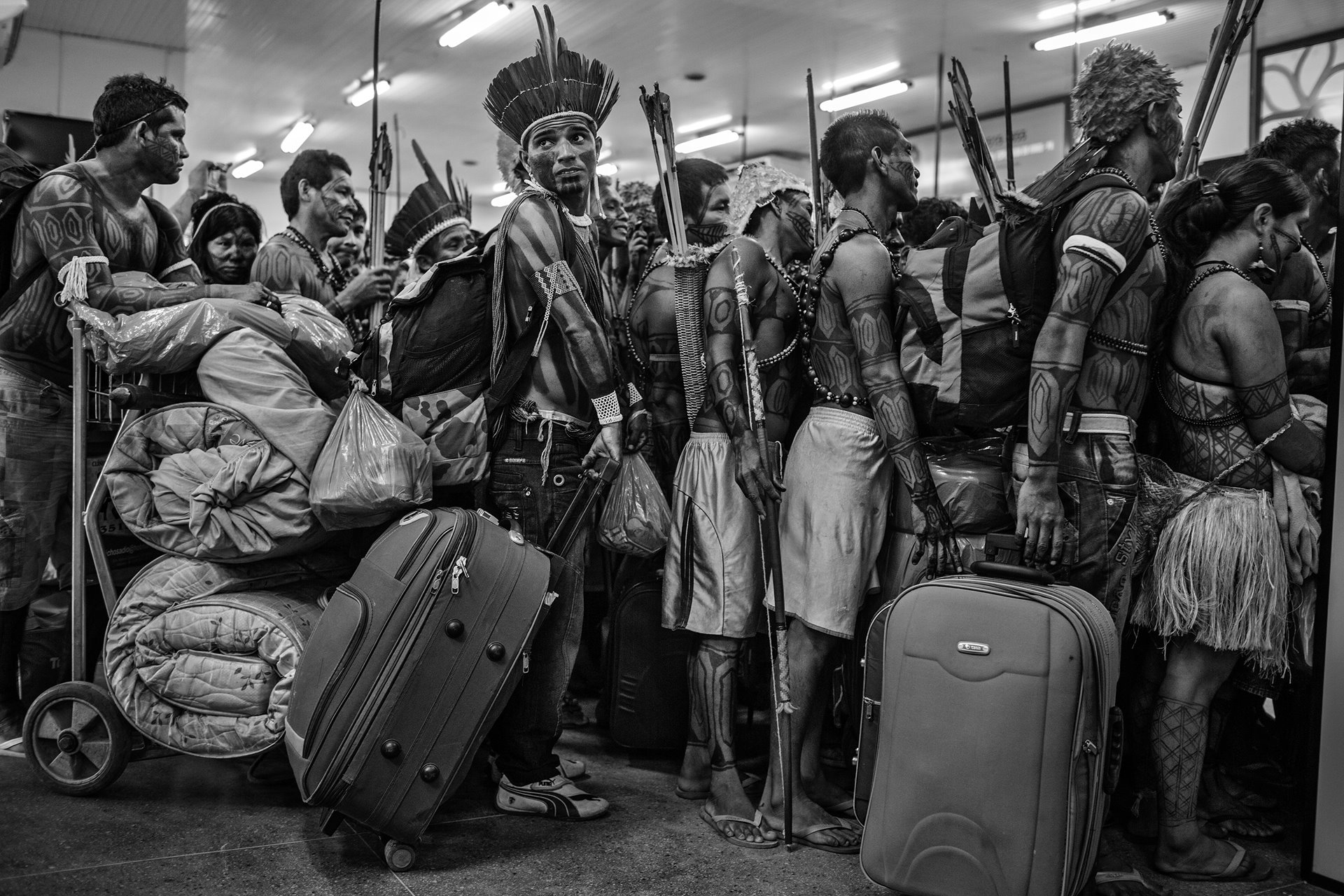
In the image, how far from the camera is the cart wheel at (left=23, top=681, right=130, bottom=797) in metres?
2.62

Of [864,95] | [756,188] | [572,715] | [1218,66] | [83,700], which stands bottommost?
[572,715]

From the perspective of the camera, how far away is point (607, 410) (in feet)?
8.56

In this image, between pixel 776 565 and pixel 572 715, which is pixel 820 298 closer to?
pixel 776 565

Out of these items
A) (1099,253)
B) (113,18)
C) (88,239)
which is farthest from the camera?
(113,18)

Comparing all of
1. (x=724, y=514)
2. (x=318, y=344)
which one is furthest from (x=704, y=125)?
(x=724, y=514)

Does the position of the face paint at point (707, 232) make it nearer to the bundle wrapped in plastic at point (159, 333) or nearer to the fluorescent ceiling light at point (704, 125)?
Answer: the bundle wrapped in plastic at point (159, 333)

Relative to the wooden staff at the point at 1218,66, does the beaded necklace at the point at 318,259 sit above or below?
below

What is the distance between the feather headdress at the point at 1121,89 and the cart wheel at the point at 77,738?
2750mm

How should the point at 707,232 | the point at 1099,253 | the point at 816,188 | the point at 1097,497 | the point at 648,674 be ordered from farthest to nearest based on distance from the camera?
the point at 816,188, the point at 707,232, the point at 648,674, the point at 1097,497, the point at 1099,253

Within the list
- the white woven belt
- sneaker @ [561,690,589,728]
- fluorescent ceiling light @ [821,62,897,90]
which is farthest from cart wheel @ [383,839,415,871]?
fluorescent ceiling light @ [821,62,897,90]

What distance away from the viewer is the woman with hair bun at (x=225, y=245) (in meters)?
3.77

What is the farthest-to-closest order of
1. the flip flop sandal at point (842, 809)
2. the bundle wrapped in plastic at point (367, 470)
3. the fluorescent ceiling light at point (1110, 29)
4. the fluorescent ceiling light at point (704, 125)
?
the fluorescent ceiling light at point (704, 125), the fluorescent ceiling light at point (1110, 29), the flip flop sandal at point (842, 809), the bundle wrapped in plastic at point (367, 470)

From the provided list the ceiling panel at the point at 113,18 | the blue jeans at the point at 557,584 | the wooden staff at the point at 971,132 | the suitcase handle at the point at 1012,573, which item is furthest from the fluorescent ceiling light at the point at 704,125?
the suitcase handle at the point at 1012,573

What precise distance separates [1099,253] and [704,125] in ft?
37.8
